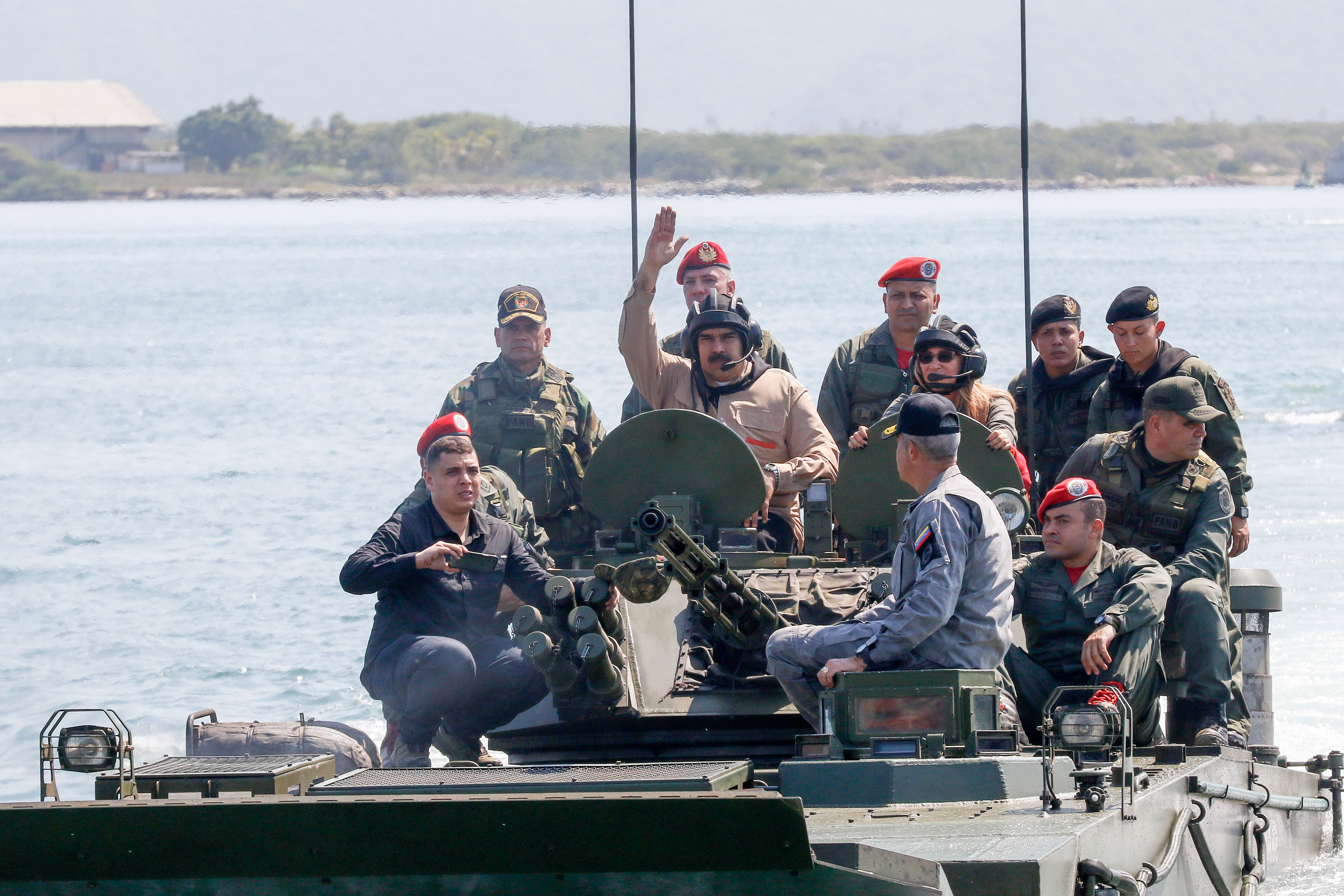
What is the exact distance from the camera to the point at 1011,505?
8.59 metres

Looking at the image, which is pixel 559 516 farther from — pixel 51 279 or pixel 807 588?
pixel 51 279

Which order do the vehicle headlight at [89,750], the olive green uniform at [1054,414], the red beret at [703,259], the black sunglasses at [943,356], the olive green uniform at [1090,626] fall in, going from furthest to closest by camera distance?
Answer: the red beret at [703,259]
the olive green uniform at [1054,414]
the black sunglasses at [943,356]
the olive green uniform at [1090,626]
the vehicle headlight at [89,750]

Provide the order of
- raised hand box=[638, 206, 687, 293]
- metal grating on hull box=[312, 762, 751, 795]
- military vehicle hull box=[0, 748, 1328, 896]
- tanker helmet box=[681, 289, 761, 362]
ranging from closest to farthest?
1. military vehicle hull box=[0, 748, 1328, 896]
2. metal grating on hull box=[312, 762, 751, 795]
3. raised hand box=[638, 206, 687, 293]
4. tanker helmet box=[681, 289, 761, 362]

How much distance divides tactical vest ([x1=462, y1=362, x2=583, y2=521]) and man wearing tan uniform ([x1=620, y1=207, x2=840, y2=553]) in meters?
1.32

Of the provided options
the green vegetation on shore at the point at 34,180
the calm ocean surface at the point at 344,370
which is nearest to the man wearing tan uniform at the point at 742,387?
the calm ocean surface at the point at 344,370

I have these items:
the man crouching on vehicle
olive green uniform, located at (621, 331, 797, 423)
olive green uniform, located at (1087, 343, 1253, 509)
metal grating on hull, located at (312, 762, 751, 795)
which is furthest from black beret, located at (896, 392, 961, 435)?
olive green uniform, located at (621, 331, 797, 423)

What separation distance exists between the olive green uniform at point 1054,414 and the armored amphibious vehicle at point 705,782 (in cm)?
176

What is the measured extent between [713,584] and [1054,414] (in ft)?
11.7

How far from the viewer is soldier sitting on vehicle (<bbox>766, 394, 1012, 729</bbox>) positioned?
265 inches

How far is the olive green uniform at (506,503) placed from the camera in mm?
10031

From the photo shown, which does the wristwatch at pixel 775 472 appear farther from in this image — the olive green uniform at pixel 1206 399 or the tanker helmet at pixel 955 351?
the olive green uniform at pixel 1206 399

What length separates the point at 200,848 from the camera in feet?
19.0

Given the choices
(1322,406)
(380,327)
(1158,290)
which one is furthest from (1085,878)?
(1158,290)

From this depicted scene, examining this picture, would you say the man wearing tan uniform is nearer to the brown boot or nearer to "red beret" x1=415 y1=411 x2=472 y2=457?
"red beret" x1=415 y1=411 x2=472 y2=457
